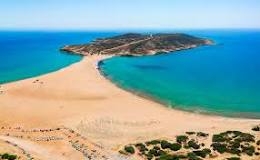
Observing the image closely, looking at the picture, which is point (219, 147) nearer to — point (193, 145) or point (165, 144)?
point (193, 145)

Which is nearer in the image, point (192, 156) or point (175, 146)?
point (192, 156)

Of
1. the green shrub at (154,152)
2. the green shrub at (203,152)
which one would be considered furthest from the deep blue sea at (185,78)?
the green shrub at (154,152)

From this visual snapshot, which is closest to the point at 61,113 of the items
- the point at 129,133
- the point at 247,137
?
the point at 129,133

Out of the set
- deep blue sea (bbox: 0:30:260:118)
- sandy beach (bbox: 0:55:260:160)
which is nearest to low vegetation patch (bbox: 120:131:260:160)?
sandy beach (bbox: 0:55:260:160)

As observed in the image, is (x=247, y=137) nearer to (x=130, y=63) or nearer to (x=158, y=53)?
(x=130, y=63)

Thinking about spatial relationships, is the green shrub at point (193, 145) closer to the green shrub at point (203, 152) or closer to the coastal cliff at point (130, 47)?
the green shrub at point (203, 152)

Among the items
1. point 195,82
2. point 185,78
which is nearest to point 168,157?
point 195,82
